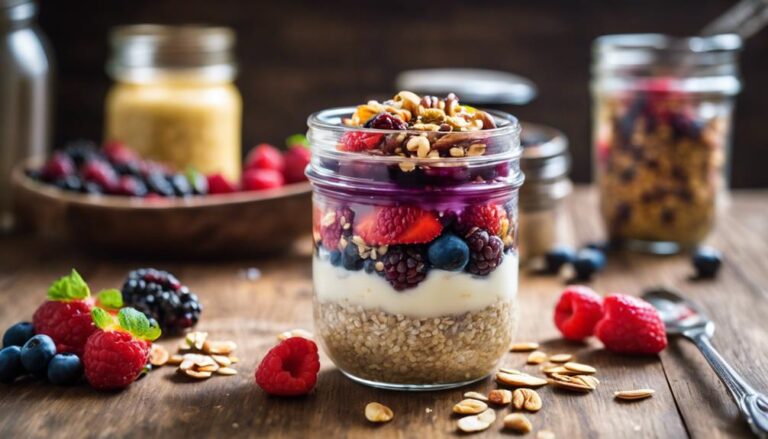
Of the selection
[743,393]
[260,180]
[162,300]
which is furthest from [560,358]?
[260,180]

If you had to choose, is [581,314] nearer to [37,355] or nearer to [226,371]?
[226,371]

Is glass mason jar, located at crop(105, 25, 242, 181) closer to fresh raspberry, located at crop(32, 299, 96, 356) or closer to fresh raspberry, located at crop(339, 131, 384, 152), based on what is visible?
fresh raspberry, located at crop(32, 299, 96, 356)

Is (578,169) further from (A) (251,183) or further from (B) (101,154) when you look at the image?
(B) (101,154)

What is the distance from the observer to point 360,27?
8.95 ft

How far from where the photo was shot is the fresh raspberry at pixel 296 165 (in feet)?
6.59

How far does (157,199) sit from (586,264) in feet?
2.69

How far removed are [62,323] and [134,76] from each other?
1.12 m

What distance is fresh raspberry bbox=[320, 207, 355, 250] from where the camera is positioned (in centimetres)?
119

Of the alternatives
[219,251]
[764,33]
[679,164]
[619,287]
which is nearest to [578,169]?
[764,33]

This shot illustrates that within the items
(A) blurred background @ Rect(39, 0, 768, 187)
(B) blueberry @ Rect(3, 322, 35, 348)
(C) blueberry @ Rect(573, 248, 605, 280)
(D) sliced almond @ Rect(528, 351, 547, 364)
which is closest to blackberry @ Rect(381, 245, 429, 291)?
(D) sliced almond @ Rect(528, 351, 547, 364)

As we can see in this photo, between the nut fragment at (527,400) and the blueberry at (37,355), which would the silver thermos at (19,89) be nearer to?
the blueberry at (37,355)

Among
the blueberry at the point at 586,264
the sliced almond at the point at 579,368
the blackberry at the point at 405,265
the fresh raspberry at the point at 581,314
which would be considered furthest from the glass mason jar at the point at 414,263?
the blueberry at the point at 586,264

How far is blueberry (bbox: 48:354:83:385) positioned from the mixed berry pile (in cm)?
71

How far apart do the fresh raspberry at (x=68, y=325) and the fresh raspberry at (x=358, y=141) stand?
42cm
